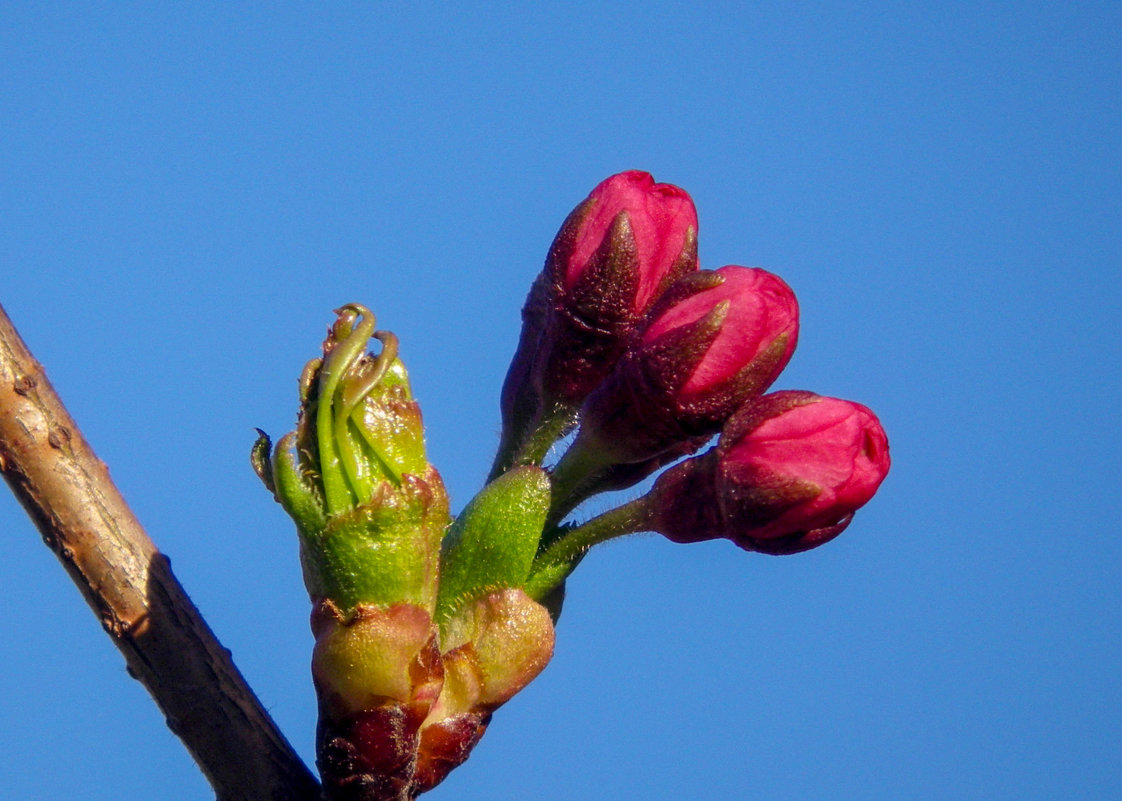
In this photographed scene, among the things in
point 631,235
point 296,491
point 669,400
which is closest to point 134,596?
point 296,491

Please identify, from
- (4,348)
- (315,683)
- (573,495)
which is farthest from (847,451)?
(4,348)

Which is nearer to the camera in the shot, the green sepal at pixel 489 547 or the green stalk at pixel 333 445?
the green stalk at pixel 333 445

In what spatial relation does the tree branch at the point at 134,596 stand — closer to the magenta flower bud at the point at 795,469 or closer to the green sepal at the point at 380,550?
the green sepal at the point at 380,550

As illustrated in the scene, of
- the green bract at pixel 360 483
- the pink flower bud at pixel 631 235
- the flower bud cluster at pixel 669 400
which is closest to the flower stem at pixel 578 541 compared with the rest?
the flower bud cluster at pixel 669 400

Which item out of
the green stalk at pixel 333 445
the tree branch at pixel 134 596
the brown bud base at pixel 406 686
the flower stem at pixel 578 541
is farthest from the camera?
the flower stem at pixel 578 541

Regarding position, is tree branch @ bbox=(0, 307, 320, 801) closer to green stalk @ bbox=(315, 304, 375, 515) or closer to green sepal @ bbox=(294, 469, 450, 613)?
green sepal @ bbox=(294, 469, 450, 613)

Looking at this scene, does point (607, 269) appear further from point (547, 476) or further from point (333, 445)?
point (333, 445)
